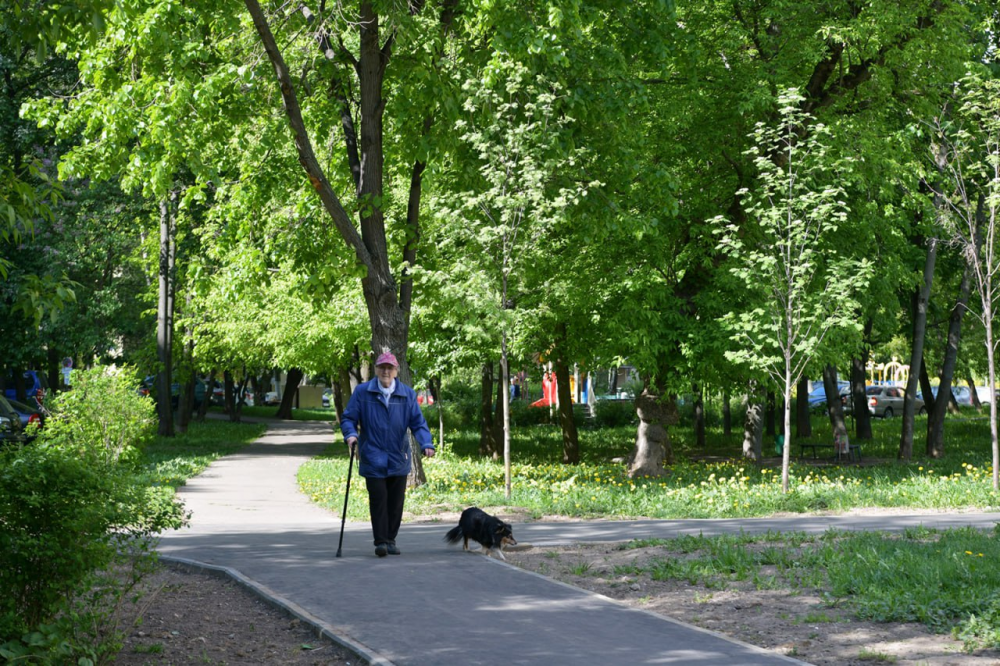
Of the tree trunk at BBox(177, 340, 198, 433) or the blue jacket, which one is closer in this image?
the blue jacket

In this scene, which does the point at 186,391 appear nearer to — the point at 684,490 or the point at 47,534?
the point at 684,490

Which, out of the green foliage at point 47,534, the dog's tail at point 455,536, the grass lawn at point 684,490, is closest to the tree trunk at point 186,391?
the grass lawn at point 684,490

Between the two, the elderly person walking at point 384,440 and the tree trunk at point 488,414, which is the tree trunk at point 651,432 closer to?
the tree trunk at point 488,414

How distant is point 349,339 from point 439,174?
9.45 meters

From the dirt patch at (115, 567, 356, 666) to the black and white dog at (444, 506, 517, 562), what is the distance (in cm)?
240

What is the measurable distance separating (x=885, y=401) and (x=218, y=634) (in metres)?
53.4

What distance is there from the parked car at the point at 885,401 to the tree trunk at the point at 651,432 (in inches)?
1410

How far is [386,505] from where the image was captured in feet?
31.9

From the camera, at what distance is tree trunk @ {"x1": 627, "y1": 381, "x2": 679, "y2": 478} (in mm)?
20797

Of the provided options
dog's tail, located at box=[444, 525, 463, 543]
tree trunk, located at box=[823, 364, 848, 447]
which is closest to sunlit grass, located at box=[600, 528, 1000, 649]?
dog's tail, located at box=[444, 525, 463, 543]

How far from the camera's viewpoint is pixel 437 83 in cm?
1462

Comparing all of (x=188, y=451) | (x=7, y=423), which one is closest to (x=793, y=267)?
(x=7, y=423)

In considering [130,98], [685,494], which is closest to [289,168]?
[130,98]

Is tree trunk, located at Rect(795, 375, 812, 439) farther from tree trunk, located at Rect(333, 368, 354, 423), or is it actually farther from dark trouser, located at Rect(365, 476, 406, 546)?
dark trouser, located at Rect(365, 476, 406, 546)
